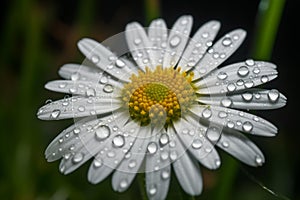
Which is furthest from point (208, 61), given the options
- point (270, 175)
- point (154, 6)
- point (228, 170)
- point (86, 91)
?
point (270, 175)

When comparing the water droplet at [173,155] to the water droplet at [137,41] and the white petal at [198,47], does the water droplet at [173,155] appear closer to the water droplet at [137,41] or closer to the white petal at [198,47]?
the white petal at [198,47]

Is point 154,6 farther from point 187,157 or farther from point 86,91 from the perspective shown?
point 187,157

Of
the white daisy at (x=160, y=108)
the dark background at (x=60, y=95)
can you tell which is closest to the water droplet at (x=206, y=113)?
the white daisy at (x=160, y=108)

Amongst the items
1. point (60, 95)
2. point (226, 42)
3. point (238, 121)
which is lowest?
point (60, 95)

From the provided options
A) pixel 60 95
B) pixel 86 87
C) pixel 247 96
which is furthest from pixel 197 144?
pixel 60 95

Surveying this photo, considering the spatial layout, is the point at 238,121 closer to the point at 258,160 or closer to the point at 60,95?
the point at 258,160
